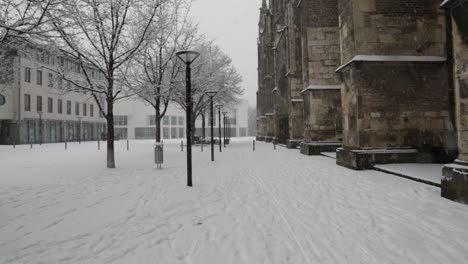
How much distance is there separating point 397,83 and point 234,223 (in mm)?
7994

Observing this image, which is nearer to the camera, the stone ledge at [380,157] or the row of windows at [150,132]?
the stone ledge at [380,157]

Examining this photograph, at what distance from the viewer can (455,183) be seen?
16.0ft

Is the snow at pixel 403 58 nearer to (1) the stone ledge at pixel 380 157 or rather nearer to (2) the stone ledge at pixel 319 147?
(1) the stone ledge at pixel 380 157

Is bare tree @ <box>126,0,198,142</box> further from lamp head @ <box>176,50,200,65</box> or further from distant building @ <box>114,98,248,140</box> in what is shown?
distant building @ <box>114,98,248,140</box>

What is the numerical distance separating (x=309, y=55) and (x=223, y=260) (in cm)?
→ 1349

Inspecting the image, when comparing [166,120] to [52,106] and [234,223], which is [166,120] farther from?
[234,223]

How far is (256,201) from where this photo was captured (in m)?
5.28

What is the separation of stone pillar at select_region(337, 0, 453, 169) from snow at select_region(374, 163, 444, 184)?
482 millimetres

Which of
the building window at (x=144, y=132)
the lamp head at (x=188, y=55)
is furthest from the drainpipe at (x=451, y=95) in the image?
the building window at (x=144, y=132)

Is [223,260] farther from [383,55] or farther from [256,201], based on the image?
[383,55]


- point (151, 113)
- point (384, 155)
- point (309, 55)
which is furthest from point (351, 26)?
point (151, 113)

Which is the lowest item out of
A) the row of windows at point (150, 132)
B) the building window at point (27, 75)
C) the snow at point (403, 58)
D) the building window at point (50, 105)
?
the row of windows at point (150, 132)

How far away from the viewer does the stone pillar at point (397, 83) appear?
29.1ft

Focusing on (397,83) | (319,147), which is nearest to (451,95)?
(397,83)
